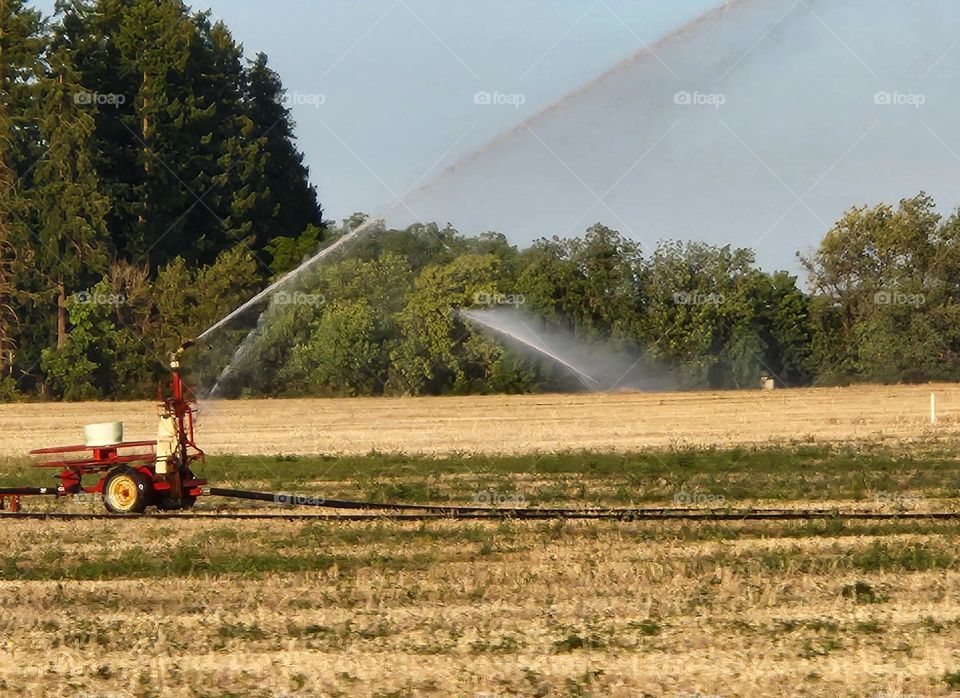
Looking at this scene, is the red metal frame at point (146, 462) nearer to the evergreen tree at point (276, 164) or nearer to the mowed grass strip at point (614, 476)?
the mowed grass strip at point (614, 476)

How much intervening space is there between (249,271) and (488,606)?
46340 millimetres

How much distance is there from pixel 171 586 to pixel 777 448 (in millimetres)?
22493

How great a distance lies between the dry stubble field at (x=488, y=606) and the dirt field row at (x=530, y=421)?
11.9m

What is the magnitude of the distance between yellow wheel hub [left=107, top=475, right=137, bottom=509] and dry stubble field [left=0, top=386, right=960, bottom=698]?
61cm

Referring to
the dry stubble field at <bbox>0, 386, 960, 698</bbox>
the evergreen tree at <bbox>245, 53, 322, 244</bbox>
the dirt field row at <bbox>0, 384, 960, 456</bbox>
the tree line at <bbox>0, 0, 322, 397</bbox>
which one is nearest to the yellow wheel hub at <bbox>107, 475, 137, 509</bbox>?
the dry stubble field at <bbox>0, 386, 960, 698</bbox>

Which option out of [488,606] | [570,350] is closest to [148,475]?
[488,606]

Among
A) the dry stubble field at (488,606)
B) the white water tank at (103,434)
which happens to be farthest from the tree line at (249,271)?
the dry stubble field at (488,606)

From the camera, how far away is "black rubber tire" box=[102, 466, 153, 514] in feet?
76.8

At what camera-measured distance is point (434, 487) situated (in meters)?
28.6

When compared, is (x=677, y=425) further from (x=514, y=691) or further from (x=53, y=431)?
(x=514, y=691)

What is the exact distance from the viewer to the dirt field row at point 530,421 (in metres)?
41.2

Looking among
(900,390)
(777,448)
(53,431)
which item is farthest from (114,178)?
(777,448)

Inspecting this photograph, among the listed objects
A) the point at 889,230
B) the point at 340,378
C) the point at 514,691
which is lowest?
the point at 514,691

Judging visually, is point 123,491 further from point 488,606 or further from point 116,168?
point 116,168
